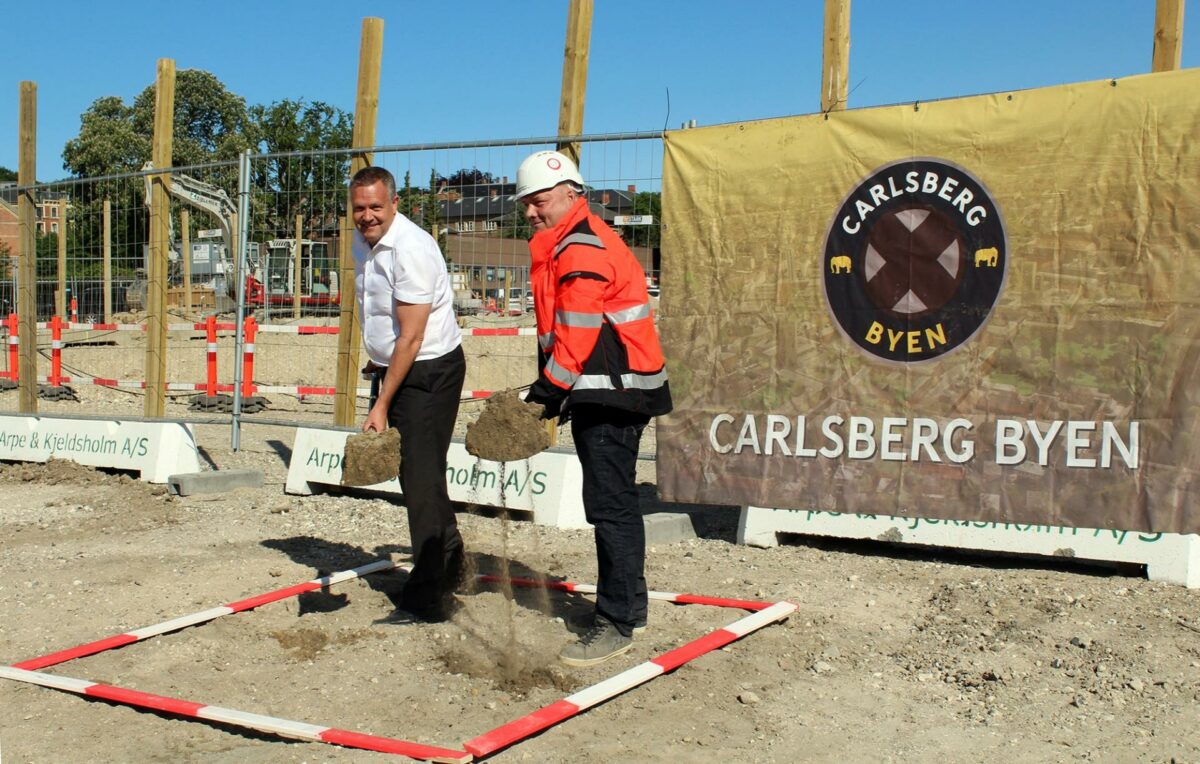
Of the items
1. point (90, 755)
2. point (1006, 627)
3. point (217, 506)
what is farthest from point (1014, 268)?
point (217, 506)

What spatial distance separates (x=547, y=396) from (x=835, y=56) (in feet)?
10.5

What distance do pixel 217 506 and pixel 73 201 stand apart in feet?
20.0

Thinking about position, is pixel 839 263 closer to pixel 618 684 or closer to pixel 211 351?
pixel 618 684

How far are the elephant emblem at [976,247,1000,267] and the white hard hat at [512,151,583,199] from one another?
2.44 metres

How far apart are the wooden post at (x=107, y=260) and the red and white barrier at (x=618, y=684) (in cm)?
1107

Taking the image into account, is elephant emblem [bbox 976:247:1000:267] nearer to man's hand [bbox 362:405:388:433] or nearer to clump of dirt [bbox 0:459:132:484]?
Answer: man's hand [bbox 362:405:388:433]

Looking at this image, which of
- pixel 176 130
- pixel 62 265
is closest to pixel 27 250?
pixel 62 265

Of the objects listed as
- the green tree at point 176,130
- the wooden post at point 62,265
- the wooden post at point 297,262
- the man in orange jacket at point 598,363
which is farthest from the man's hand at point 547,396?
the green tree at point 176,130

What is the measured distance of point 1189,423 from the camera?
17.6 ft

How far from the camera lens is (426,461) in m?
5.04

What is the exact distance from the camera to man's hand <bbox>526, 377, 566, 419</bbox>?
174 inches

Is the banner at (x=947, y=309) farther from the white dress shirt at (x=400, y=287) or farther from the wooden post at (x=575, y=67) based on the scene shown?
the white dress shirt at (x=400, y=287)

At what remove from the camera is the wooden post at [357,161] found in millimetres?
8664

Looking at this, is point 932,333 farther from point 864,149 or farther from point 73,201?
point 73,201
